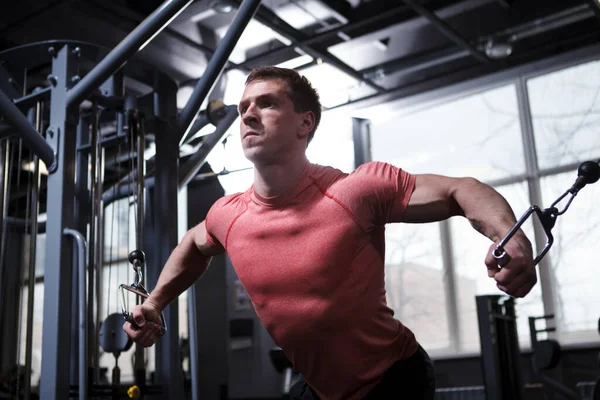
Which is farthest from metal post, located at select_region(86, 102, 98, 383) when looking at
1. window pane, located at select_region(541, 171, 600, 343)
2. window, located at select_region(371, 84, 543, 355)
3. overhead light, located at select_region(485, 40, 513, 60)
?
window pane, located at select_region(541, 171, 600, 343)

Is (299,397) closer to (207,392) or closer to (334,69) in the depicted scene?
(207,392)

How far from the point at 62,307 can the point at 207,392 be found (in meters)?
3.05

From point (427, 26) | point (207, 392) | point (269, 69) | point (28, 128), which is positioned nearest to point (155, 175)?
point (28, 128)

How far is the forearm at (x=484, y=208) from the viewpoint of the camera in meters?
1.17

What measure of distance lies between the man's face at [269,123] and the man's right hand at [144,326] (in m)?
0.50

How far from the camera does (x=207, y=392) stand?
5.48 metres

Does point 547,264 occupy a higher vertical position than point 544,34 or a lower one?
lower

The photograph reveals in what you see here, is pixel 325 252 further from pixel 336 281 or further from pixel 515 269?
pixel 515 269

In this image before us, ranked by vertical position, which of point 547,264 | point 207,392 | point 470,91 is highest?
point 470,91

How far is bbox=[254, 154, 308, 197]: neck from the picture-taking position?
1.60 meters

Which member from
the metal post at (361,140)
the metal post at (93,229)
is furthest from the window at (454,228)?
the metal post at (93,229)

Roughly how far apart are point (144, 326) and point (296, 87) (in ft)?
2.40

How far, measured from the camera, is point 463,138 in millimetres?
6699

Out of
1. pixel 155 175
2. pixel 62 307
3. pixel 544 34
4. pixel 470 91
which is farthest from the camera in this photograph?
pixel 470 91
